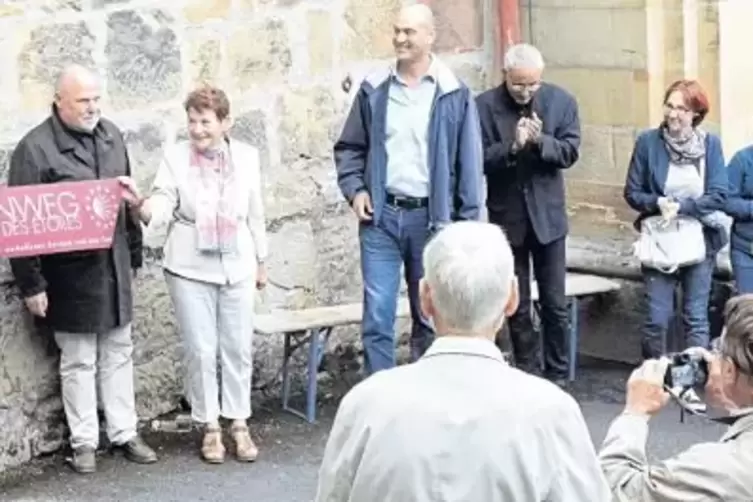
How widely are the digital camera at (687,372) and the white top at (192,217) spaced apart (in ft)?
13.0

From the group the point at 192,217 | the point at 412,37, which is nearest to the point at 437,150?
the point at 412,37

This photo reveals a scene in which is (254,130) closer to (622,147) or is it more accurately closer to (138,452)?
(138,452)

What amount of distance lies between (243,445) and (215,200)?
1096 millimetres

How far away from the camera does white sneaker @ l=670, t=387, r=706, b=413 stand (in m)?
4.37

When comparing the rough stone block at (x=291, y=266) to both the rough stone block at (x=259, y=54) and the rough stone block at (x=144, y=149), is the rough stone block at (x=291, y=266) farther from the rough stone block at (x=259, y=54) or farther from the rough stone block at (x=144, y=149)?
the rough stone block at (x=144, y=149)

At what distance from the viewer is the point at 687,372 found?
14.4 ft

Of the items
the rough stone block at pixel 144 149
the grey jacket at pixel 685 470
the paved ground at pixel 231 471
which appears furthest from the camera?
the rough stone block at pixel 144 149

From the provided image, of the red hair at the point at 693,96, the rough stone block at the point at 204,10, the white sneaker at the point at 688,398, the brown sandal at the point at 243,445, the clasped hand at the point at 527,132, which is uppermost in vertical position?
the rough stone block at the point at 204,10

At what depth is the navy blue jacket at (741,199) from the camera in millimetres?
9180

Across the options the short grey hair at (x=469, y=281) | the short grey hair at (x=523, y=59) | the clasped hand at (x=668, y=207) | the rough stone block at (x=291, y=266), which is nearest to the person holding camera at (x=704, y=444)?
the short grey hair at (x=469, y=281)

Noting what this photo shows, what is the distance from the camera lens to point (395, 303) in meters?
8.70

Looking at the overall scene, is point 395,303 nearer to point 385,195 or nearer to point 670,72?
point 385,195

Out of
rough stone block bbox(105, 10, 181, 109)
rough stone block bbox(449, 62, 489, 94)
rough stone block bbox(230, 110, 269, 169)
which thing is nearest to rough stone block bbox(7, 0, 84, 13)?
rough stone block bbox(105, 10, 181, 109)

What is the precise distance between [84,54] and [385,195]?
143 cm
